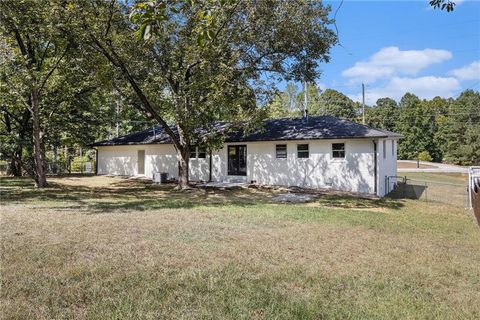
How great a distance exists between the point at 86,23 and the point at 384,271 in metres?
12.2

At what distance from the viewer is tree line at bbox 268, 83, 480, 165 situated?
45506mm

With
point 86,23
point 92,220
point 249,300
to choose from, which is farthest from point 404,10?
point 86,23

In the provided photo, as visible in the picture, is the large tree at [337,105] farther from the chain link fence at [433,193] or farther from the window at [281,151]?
the window at [281,151]

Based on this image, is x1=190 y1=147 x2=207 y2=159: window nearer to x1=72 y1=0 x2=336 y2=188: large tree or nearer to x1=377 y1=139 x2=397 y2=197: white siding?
x1=72 y1=0 x2=336 y2=188: large tree

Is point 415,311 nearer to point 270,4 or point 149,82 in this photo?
point 270,4

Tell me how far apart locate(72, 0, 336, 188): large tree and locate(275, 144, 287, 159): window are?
Result: 3.61 meters

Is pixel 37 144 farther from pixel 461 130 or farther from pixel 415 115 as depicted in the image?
pixel 415 115

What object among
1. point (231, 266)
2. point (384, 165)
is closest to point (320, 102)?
point (384, 165)

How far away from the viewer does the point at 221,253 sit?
18.8ft

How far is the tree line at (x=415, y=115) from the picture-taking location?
4551 centimetres

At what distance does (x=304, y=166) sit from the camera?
58.1ft

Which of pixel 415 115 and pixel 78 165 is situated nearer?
pixel 78 165

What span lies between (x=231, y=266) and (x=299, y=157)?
13.3 meters

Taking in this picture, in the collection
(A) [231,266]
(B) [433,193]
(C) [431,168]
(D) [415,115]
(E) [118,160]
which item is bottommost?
(B) [433,193]
